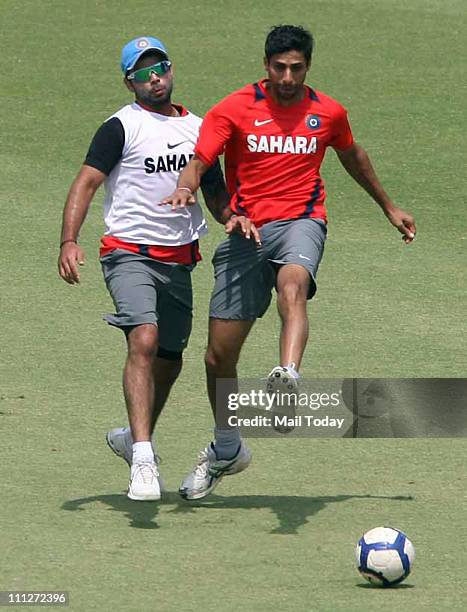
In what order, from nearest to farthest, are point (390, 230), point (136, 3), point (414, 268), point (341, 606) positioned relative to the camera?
point (341, 606) < point (414, 268) < point (390, 230) < point (136, 3)

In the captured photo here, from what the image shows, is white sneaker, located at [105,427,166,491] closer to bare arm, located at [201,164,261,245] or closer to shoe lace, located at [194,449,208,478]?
shoe lace, located at [194,449,208,478]

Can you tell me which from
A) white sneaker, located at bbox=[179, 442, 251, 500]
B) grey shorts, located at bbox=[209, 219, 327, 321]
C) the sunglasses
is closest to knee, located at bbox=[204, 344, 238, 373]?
grey shorts, located at bbox=[209, 219, 327, 321]

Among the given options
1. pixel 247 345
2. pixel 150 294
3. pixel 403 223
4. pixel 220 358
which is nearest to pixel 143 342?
pixel 150 294

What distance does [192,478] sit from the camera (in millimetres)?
9609

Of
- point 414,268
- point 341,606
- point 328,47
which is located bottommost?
point 341,606

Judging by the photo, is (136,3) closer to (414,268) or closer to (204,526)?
(414,268)

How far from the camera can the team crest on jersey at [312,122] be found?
967 centimetres

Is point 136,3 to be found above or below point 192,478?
above

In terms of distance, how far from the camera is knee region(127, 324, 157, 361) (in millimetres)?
9289

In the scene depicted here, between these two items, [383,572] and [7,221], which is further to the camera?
[7,221]

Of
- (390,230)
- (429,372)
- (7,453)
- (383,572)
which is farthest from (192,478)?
(390,230)

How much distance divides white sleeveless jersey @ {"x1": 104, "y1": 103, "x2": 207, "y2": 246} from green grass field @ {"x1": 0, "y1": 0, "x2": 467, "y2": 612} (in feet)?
4.87

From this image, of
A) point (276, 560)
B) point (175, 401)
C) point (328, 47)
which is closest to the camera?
point (276, 560)

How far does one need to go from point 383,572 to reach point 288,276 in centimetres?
203
